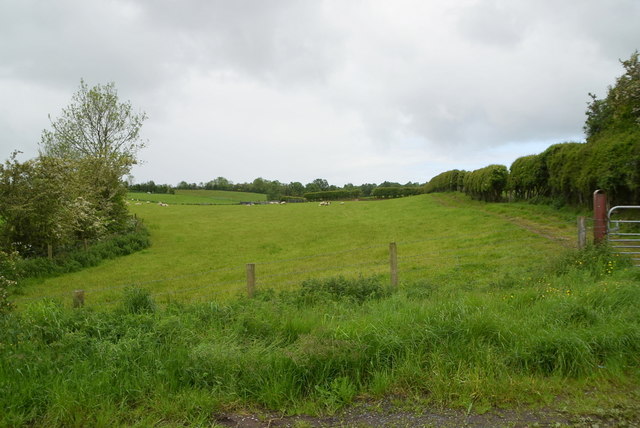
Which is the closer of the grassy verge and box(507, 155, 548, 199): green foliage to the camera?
the grassy verge

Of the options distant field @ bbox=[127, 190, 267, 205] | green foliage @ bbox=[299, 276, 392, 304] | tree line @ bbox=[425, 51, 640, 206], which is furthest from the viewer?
distant field @ bbox=[127, 190, 267, 205]

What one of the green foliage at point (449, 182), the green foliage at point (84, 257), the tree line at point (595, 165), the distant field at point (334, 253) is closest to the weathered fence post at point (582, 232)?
the distant field at point (334, 253)

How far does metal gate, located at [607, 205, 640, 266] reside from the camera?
33.4 ft

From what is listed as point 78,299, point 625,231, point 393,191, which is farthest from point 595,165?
point 393,191

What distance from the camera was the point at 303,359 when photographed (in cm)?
448

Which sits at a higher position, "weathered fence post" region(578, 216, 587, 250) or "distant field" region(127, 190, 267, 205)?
"distant field" region(127, 190, 267, 205)

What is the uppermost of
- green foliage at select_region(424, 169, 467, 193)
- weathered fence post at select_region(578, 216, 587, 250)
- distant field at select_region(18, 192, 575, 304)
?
green foliage at select_region(424, 169, 467, 193)

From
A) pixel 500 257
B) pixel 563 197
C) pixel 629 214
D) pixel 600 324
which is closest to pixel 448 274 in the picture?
pixel 500 257

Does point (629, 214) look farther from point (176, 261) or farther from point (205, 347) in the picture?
point (176, 261)

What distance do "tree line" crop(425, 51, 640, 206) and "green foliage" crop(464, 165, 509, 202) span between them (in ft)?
0.31

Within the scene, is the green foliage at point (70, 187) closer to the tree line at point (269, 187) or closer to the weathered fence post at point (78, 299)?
the weathered fence post at point (78, 299)

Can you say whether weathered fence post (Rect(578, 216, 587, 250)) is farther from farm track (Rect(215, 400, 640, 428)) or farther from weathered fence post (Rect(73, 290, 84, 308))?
weathered fence post (Rect(73, 290, 84, 308))

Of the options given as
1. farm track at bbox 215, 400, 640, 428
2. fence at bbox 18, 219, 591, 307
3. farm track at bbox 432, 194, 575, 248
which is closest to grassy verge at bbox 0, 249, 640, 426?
farm track at bbox 215, 400, 640, 428

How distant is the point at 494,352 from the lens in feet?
15.6
